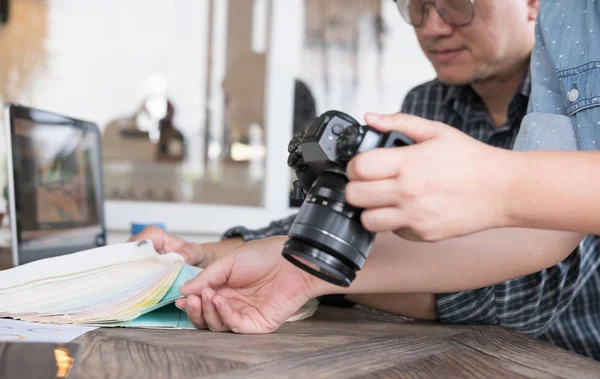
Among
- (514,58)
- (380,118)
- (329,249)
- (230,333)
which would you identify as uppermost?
(514,58)

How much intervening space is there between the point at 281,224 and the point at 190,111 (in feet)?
11.7

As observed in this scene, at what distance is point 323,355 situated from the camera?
62 cm

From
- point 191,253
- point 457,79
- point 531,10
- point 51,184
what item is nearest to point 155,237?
point 191,253

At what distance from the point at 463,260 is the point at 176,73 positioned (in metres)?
4.05

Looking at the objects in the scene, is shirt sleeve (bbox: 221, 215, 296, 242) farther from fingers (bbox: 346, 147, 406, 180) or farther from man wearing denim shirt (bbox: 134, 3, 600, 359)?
fingers (bbox: 346, 147, 406, 180)

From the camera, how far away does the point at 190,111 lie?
4.64 meters

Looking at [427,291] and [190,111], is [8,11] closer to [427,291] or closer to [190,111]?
[190,111]

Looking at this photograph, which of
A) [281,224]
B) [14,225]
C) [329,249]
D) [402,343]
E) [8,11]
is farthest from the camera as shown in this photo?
[8,11]

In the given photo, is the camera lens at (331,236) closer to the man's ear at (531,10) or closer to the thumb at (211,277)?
the thumb at (211,277)

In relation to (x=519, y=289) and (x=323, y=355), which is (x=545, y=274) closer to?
(x=519, y=289)

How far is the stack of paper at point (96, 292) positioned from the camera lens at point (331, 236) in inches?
10.3

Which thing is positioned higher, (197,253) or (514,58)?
(514,58)

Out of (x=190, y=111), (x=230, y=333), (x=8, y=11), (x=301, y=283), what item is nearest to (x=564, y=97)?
(x=301, y=283)

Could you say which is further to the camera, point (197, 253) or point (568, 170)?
point (197, 253)
